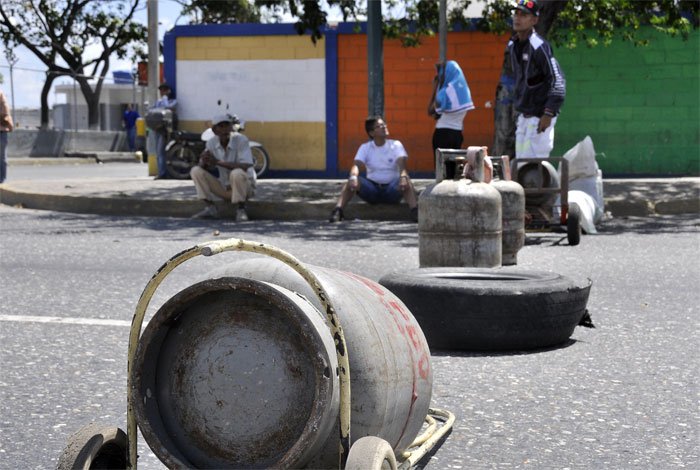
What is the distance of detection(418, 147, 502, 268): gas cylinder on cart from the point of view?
7121 millimetres

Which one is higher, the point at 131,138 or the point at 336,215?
the point at 131,138

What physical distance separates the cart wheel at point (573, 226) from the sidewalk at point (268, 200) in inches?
130

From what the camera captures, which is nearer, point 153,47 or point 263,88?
point 153,47

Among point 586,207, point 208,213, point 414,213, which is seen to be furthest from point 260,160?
point 586,207

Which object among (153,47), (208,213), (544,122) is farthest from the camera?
(153,47)

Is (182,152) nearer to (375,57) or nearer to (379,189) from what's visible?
(375,57)

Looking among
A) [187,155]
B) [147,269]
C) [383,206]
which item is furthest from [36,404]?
[187,155]

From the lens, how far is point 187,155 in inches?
785

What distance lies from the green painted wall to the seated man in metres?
9.09

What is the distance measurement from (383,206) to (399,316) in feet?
32.0

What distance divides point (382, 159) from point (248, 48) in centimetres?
980

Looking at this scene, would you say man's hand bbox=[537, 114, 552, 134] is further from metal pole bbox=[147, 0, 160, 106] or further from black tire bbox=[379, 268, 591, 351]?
metal pole bbox=[147, 0, 160, 106]

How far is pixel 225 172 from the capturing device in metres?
13.6

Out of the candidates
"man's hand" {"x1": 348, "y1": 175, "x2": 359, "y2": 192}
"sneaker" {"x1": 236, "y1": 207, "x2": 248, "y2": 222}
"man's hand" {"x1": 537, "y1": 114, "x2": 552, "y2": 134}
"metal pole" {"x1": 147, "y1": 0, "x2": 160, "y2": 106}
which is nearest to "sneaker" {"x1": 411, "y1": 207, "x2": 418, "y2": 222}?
"man's hand" {"x1": 348, "y1": 175, "x2": 359, "y2": 192}
